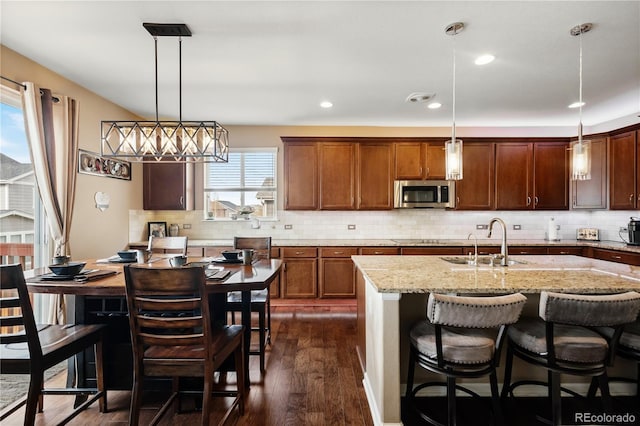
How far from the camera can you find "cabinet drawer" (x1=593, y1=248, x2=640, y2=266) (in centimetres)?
374

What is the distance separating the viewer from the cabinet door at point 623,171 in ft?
13.4

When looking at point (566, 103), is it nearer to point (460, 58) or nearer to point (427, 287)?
point (460, 58)

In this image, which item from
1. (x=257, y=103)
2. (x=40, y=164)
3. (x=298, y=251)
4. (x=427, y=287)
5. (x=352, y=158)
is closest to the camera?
(x=427, y=287)

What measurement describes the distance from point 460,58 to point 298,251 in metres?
2.92

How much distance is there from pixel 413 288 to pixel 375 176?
3.16 metres

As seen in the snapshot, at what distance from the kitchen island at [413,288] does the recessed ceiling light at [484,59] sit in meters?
1.75

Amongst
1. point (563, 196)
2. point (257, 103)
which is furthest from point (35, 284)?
point (563, 196)

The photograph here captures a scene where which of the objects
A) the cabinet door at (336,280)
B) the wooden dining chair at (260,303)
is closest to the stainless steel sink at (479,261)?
the wooden dining chair at (260,303)

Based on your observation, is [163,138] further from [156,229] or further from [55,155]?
[156,229]

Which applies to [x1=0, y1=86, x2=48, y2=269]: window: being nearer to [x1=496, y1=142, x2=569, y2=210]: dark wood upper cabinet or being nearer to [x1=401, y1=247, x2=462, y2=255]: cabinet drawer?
[x1=401, y1=247, x2=462, y2=255]: cabinet drawer

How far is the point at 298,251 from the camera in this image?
445 cm

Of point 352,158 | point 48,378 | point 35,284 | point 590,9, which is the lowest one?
point 48,378

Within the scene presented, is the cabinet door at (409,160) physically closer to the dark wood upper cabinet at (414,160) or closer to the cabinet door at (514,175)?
the dark wood upper cabinet at (414,160)

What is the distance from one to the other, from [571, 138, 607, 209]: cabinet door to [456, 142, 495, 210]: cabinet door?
3.90ft
